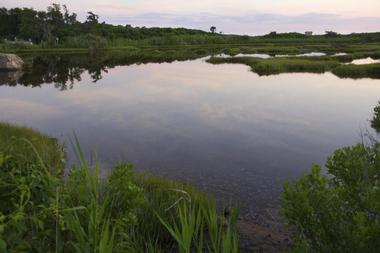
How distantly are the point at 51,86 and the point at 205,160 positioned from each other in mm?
27790

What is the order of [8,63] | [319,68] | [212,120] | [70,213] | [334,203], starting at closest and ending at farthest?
[70,213]
[334,203]
[212,120]
[319,68]
[8,63]

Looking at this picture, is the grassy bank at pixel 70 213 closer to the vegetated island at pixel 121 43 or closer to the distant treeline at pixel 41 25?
the vegetated island at pixel 121 43

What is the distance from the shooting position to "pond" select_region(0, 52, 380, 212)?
1405 centimetres

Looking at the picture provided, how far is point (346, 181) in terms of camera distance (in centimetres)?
573

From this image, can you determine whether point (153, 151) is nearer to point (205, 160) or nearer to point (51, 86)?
point (205, 160)

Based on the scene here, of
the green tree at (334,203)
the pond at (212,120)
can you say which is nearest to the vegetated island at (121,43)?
the pond at (212,120)

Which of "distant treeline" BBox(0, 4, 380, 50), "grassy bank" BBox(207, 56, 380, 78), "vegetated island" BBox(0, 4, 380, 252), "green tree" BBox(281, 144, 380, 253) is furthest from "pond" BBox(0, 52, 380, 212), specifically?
"distant treeline" BBox(0, 4, 380, 50)

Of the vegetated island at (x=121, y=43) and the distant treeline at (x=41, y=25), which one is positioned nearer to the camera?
the vegetated island at (x=121, y=43)

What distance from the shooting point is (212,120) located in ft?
73.5

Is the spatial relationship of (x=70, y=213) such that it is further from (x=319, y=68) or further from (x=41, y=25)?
(x=41, y=25)

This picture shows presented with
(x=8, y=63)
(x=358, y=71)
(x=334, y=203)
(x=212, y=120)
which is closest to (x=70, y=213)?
(x=334, y=203)

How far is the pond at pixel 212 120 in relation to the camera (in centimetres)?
1405

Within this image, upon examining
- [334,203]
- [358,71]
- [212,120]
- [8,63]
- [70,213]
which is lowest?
[212,120]

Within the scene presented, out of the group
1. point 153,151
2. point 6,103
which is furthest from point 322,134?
point 6,103
